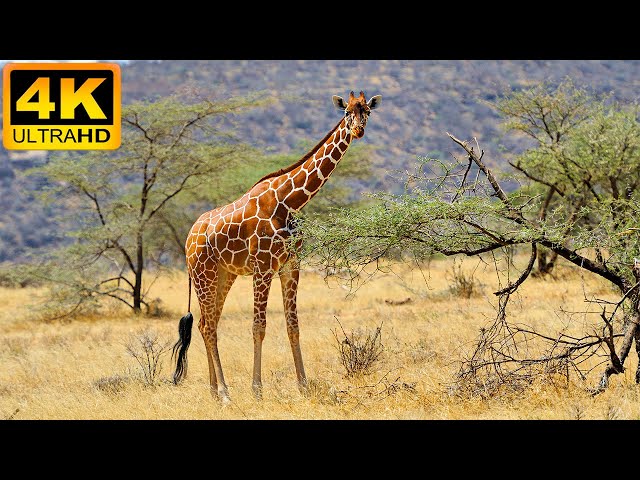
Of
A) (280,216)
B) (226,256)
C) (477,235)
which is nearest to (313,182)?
(280,216)

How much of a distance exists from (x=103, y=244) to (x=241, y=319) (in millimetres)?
3870

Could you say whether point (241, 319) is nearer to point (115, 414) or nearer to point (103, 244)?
point (103, 244)

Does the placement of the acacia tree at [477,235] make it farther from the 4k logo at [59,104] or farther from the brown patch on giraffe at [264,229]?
the 4k logo at [59,104]

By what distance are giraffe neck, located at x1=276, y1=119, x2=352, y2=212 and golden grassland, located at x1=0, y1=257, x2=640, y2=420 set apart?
0.95 meters

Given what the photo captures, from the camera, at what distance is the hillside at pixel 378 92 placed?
161 feet

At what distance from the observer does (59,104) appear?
15742 millimetres

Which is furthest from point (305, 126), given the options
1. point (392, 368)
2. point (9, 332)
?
point (392, 368)

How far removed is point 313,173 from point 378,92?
4923cm

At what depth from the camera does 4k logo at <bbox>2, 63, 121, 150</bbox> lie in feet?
45.9

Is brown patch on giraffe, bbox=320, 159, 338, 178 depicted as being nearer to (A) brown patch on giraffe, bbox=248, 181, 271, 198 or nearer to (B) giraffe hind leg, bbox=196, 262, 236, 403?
(A) brown patch on giraffe, bbox=248, 181, 271, 198

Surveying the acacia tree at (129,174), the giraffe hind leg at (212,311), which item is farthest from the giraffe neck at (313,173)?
the acacia tree at (129,174)

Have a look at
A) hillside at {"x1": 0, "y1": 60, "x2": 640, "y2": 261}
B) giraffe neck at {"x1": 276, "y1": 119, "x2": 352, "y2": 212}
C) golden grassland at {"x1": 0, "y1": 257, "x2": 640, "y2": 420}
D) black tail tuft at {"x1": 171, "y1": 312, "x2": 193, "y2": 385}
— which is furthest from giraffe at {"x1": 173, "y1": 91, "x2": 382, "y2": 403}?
hillside at {"x1": 0, "y1": 60, "x2": 640, "y2": 261}

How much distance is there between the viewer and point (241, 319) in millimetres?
15805

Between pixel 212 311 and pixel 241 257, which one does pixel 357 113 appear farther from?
pixel 212 311
